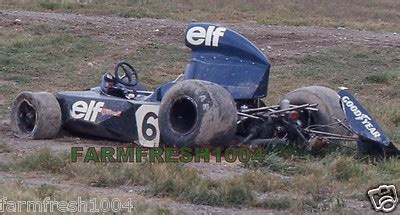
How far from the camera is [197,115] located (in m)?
10.3

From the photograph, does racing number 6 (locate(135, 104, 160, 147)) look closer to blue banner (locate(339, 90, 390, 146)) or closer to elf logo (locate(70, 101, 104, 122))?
elf logo (locate(70, 101, 104, 122))

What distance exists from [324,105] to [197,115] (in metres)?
1.73

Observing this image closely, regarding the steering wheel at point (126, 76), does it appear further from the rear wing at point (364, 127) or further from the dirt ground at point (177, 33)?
the dirt ground at point (177, 33)

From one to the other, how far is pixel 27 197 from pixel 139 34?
15.8m

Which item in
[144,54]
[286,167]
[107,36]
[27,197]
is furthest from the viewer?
[107,36]

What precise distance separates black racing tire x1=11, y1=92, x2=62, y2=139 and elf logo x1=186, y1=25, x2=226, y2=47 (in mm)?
1831

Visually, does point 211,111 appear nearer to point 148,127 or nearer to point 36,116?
point 148,127

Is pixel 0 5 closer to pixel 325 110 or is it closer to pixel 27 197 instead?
pixel 325 110

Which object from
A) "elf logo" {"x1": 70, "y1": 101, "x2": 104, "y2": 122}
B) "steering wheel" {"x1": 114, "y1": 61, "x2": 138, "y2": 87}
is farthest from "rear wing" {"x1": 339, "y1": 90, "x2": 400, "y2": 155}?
"steering wheel" {"x1": 114, "y1": 61, "x2": 138, "y2": 87}

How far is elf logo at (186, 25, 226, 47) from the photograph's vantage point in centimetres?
1131

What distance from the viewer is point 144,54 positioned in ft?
70.0

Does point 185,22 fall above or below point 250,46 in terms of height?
below

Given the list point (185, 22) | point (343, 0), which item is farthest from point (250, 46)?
point (343, 0)

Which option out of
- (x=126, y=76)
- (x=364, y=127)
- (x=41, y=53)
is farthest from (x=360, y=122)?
(x=41, y=53)
